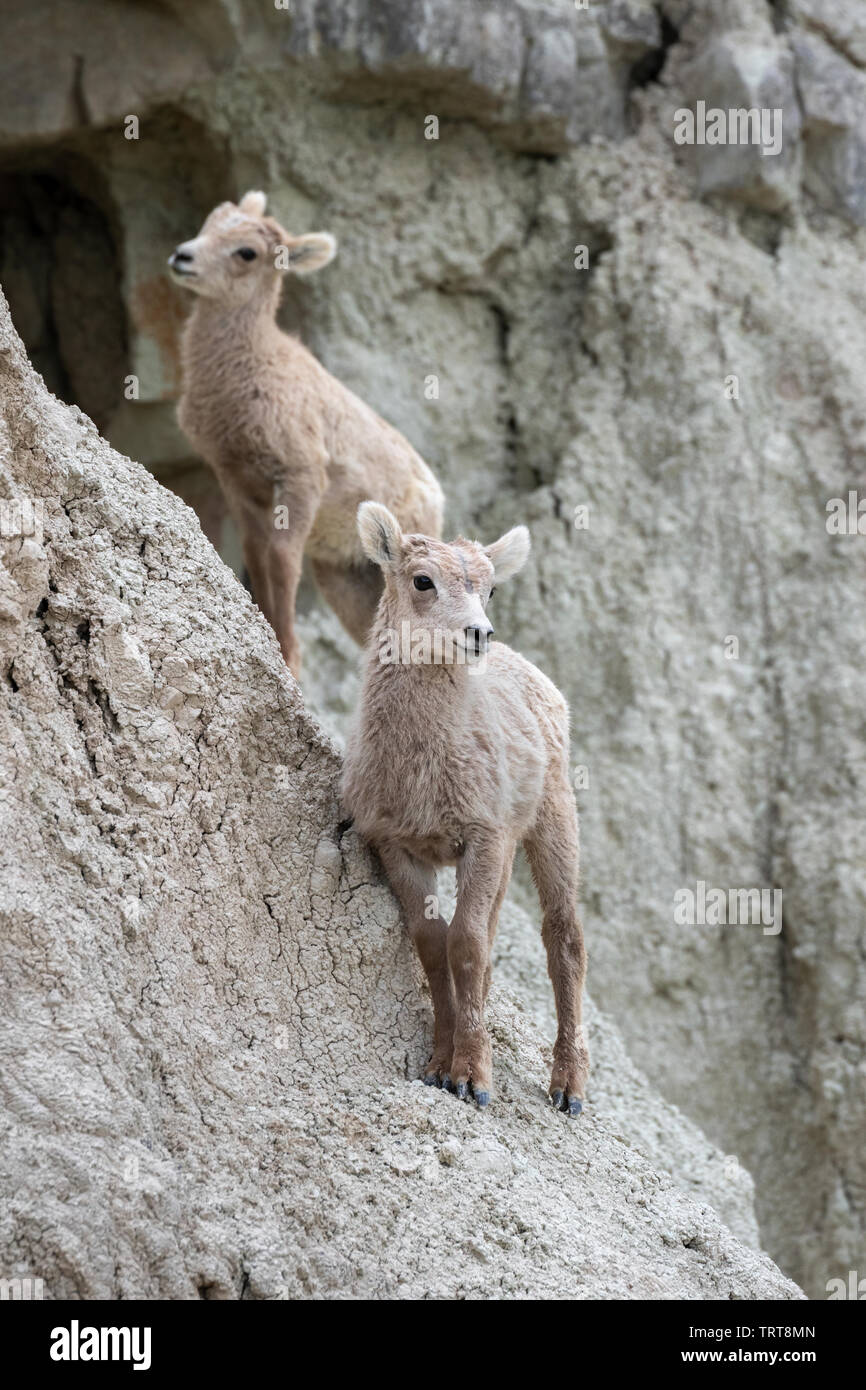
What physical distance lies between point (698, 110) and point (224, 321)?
443 centimetres

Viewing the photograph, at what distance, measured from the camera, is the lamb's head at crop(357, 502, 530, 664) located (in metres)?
5.72

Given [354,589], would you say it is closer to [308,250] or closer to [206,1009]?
[308,250]

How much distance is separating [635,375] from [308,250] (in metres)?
3.13

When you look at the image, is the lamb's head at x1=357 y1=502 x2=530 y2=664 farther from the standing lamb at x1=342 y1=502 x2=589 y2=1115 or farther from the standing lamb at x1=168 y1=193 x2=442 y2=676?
the standing lamb at x1=168 y1=193 x2=442 y2=676

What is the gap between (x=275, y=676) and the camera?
20.1ft

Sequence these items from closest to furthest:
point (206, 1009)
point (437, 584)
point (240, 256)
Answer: point (206, 1009) < point (437, 584) < point (240, 256)

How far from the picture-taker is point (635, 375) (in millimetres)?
11062

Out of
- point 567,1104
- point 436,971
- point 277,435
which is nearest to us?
point 436,971

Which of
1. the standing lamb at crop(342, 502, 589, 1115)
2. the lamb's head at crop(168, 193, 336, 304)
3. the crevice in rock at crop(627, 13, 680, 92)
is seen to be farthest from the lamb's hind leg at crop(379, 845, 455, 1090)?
the crevice in rock at crop(627, 13, 680, 92)

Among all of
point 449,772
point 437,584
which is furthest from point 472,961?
point 437,584

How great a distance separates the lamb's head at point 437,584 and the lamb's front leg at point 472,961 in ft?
2.27

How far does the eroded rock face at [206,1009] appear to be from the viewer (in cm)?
474

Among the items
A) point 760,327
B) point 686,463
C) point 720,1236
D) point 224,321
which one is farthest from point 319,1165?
point 760,327

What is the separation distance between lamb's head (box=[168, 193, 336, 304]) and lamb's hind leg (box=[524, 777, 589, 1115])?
338 centimetres
